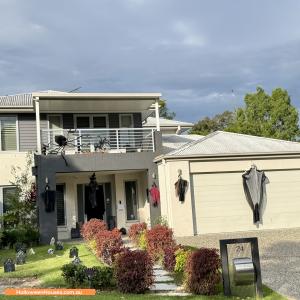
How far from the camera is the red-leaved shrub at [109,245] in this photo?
11827 millimetres

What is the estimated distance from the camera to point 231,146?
66.7ft

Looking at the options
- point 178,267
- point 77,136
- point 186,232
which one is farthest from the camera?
point 77,136

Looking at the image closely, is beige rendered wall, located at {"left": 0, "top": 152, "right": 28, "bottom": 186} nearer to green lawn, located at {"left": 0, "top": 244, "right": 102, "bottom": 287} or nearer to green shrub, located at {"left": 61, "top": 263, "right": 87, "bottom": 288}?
green lawn, located at {"left": 0, "top": 244, "right": 102, "bottom": 287}

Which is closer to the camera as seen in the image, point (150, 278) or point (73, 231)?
point (150, 278)

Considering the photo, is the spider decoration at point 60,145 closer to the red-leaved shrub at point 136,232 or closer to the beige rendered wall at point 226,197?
the beige rendered wall at point 226,197

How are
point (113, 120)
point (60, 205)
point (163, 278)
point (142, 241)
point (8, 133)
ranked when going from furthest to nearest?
point (113, 120)
point (8, 133)
point (60, 205)
point (142, 241)
point (163, 278)

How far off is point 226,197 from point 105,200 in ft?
20.1

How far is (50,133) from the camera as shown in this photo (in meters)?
21.9

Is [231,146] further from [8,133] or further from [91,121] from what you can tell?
[8,133]

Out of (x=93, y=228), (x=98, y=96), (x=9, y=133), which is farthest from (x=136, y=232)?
(x=9, y=133)

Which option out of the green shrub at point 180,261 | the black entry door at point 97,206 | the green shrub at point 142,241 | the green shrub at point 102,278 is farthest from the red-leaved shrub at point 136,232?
the black entry door at point 97,206

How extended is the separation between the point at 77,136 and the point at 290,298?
14.9 metres

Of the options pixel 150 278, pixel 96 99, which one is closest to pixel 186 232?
pixel 96 99

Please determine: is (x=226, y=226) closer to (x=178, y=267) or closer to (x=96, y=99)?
(x=96, y=99)
